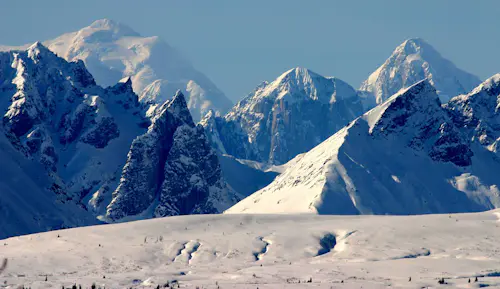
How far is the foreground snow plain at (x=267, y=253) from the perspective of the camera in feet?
406

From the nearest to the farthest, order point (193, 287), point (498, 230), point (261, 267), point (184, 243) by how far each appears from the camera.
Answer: point (193, 287) → point (261, 267) → point (184, 243) → point (498, 230)

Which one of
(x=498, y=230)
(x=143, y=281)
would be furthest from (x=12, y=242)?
(x=498, y=230)

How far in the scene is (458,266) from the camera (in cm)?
13488

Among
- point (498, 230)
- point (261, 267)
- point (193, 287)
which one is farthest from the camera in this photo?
point (498, 230)

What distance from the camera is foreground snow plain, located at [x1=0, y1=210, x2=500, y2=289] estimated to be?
124 metres

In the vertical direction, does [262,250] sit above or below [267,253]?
below

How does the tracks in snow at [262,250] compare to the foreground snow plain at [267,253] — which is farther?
the tracks in snow at [262,250]

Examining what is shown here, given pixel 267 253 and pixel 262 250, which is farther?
pixel 262 250

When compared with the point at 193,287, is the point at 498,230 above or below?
below

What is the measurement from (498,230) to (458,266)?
2435cm

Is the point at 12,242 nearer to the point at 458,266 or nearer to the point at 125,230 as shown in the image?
the point at 125,230

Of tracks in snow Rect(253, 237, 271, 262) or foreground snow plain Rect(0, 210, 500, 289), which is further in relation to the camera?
tracks in snow Rect(253, 237, 271, 262)

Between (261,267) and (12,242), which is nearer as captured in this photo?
(261,267)

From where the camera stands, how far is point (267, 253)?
143750 millimetres
